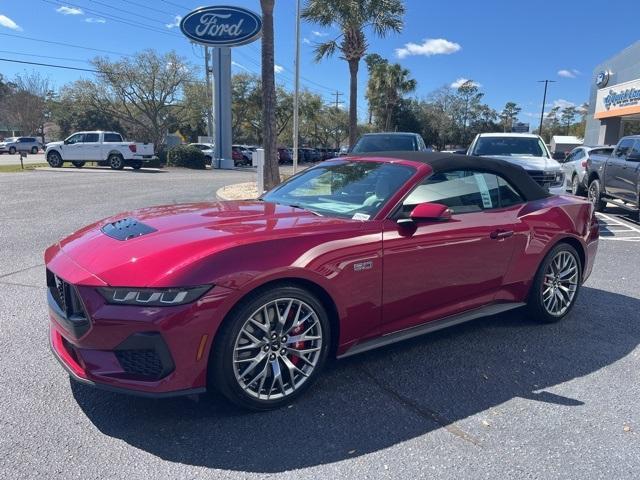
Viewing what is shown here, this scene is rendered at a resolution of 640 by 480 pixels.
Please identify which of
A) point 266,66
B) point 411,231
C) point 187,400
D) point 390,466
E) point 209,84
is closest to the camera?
point 390,466

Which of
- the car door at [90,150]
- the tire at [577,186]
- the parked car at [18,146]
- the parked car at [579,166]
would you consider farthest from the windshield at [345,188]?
the parked car at [18,146]

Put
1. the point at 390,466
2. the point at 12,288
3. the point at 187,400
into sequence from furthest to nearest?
1. the point at 12,288
2. the point at 187,400
3. the point at 390,466

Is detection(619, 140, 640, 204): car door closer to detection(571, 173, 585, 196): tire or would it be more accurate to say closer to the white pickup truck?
detection(571, 173, 585, 196): tire

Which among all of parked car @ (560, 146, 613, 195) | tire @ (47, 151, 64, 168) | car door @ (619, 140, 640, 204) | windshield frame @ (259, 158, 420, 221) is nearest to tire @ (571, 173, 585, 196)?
parked car @ (560, 146, 613, 195)

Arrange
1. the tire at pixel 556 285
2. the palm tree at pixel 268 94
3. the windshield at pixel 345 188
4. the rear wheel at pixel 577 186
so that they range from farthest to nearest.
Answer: the rear wheel at pixel 577 186, the palm tree at pixel 268 94, the tire at pixel 556 285, the windshield at pixel 345 188

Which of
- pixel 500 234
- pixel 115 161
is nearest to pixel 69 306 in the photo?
pixel 500 234

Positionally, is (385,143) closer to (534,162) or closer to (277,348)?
(534,162)

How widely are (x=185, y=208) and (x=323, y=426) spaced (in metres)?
1.99

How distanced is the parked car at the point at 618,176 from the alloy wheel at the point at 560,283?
6706 mm

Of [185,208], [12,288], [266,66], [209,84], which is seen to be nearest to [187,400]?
[185,208]

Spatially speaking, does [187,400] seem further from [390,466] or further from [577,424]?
[577,424]

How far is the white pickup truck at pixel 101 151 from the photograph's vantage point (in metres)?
25.6

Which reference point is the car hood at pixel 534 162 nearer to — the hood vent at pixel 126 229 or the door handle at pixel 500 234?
the door handle at pixel 500 234

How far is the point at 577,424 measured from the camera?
2.97 metres
